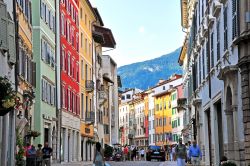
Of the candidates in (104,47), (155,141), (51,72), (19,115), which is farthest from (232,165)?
(155,141)

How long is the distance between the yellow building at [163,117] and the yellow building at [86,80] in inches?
2243

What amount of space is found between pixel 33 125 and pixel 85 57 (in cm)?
2597

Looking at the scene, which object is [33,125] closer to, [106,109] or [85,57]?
[85,57]

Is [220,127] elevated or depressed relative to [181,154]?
elevated

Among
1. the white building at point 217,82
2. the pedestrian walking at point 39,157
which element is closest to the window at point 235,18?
the white building at point 217,82

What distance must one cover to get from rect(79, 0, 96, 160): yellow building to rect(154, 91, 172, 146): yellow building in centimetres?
5697

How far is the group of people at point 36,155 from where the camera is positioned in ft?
96.9

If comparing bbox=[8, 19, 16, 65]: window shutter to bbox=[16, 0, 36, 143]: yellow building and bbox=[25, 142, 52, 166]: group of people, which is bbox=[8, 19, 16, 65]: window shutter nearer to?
bbox=[16, 0, 36, 143]: yellow building

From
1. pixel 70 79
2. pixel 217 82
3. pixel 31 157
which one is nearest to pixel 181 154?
pixel 217 82

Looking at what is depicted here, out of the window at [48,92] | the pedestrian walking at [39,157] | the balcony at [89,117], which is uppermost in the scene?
the window at [48,92]

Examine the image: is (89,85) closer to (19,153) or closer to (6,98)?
(19,153)

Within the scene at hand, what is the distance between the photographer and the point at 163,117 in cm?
13138

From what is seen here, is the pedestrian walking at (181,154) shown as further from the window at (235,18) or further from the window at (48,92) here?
the window at (48,92)

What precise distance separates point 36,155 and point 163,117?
10161 centimetres
